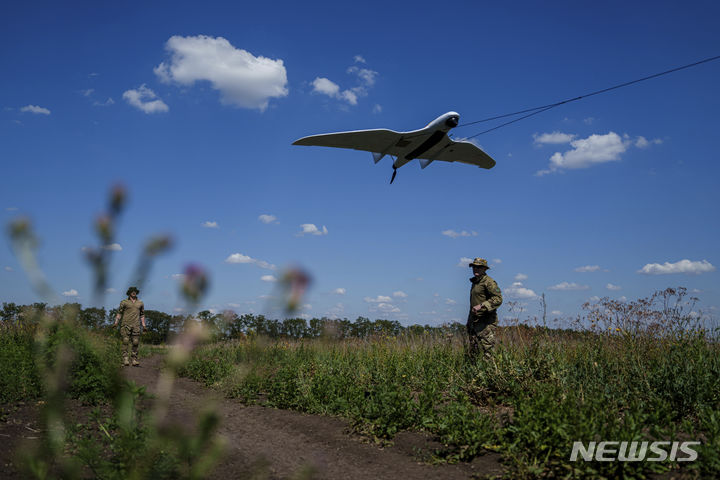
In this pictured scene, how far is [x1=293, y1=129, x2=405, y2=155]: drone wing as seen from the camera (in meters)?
10.2

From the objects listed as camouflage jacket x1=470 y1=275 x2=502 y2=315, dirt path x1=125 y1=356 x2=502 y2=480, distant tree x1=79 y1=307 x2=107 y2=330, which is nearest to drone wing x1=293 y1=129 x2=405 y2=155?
camouflage jacket x1=470 y1=275 x2=502 y2=315

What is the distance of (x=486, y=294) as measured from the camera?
721cm

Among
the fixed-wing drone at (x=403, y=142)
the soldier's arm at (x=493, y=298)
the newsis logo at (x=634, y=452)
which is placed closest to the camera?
the newsis logo at (x=634, y=452)

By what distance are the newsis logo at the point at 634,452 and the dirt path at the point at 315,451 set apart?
0.73 m

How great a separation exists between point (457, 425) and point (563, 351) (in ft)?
8.11

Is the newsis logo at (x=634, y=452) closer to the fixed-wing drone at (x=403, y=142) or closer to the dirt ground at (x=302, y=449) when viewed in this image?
the dirt ground at (x=302, y=449)

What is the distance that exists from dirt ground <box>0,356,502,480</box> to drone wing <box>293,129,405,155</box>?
602 centimetres

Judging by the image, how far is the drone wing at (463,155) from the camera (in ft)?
39.0

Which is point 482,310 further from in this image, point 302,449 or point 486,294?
point 302,449

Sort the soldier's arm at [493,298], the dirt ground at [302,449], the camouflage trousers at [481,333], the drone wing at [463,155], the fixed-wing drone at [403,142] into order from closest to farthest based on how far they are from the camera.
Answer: the dirt ground at [302,449]
the soldier's arm at [493,298]
the camouflage trousers at [481,333]
the fixed-wing drone at [403,142]
the drone wing at [463,155]

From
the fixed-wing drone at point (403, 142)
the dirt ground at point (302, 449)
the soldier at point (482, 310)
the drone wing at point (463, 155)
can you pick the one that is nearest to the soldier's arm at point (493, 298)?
the soldier at point (482, 310)

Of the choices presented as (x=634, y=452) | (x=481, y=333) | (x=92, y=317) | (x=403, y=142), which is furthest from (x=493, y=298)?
(x=92, y=317)

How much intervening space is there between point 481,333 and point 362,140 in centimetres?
562

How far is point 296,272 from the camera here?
114 centimetres
